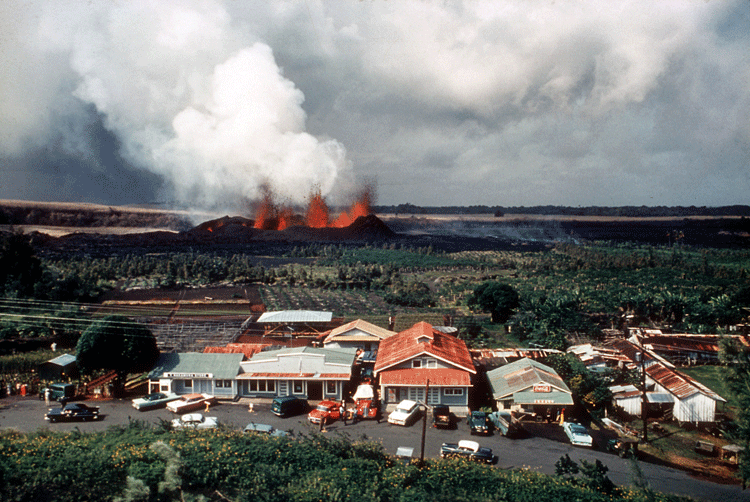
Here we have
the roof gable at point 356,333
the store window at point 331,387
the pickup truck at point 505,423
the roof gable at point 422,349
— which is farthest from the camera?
the roof gable at point 356,333

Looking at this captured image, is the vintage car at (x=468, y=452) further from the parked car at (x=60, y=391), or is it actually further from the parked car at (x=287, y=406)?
the parked car at (x=60, y=391)

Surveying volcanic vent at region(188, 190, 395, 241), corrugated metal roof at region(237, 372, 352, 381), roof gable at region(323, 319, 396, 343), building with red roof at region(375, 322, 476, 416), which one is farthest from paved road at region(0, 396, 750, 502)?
volcanic vent at region(188, 190, 395, 241)

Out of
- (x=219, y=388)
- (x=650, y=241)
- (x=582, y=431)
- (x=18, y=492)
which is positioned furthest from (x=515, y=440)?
(x=650, y=241)

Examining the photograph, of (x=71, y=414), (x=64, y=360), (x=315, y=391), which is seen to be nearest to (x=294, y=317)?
(x=315, y=391)

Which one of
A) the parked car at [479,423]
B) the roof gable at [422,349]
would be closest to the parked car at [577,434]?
the parked car at [479,423]

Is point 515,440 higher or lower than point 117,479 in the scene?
lower

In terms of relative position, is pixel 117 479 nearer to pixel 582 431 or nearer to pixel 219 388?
pixel 219 388
